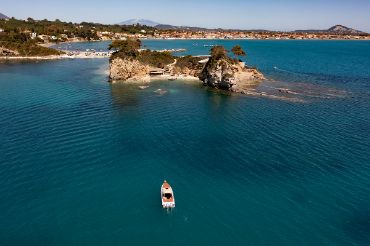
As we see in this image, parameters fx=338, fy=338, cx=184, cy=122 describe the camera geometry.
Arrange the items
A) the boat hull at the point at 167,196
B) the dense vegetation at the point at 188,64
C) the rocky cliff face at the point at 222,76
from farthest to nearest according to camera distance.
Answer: the dense vegetation at the point at 188,64 < the rocky cliff face at the point at 222,76 < the boat hull at the point at 167,196

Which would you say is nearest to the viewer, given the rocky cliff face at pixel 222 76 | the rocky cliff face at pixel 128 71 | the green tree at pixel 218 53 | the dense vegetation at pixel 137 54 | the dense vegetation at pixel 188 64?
the rocky cliff face at pixel 222 76

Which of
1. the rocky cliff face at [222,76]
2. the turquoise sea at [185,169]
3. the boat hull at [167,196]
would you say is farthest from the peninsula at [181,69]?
the boat hull at [167,196]

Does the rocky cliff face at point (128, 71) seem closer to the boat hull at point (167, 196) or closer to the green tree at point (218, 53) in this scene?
the green tree at point (218, 53)

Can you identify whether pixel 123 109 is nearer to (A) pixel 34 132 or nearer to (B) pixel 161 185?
(A) pixel 34 132

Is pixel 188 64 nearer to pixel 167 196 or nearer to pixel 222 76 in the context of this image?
pixel 222 76

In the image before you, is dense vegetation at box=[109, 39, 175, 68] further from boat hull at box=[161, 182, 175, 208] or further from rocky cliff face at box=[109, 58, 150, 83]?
boat hull at box=[161, 182, 175, 208]

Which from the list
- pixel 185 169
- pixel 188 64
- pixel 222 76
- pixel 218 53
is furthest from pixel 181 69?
pixel 185 169

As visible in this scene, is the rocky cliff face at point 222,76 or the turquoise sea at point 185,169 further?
the rocky cliff face at point 222,76
